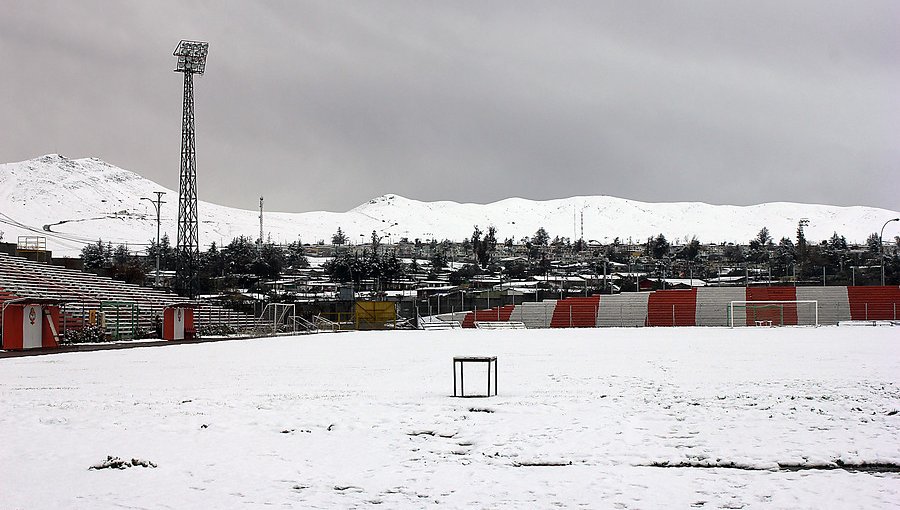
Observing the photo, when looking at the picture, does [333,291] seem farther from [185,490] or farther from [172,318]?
[185,490]

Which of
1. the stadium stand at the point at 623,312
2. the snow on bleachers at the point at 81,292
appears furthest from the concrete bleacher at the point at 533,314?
the snow on bleachers at the point at 81,292

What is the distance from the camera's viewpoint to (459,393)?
1534 cm

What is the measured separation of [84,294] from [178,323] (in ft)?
24.5

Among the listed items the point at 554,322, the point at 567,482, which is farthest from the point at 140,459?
the point at 554,322

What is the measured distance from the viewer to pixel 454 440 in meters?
10.9

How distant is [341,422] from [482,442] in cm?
244

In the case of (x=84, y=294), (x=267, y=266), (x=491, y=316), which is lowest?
(x=491, y=316)

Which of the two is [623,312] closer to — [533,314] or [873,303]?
[533,314]

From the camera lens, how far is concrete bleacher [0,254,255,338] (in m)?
39.7

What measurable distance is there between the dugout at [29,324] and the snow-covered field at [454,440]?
12.1 meters

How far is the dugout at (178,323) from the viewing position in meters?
40.0

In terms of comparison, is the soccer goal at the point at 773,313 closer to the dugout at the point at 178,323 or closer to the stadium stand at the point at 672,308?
the stadium stand at the point at 672,308

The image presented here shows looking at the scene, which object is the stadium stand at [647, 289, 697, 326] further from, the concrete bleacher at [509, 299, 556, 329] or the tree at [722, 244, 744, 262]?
the tree at [722, 244, 744, 262]

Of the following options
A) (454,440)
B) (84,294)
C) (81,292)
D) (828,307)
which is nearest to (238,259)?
(81,292)
